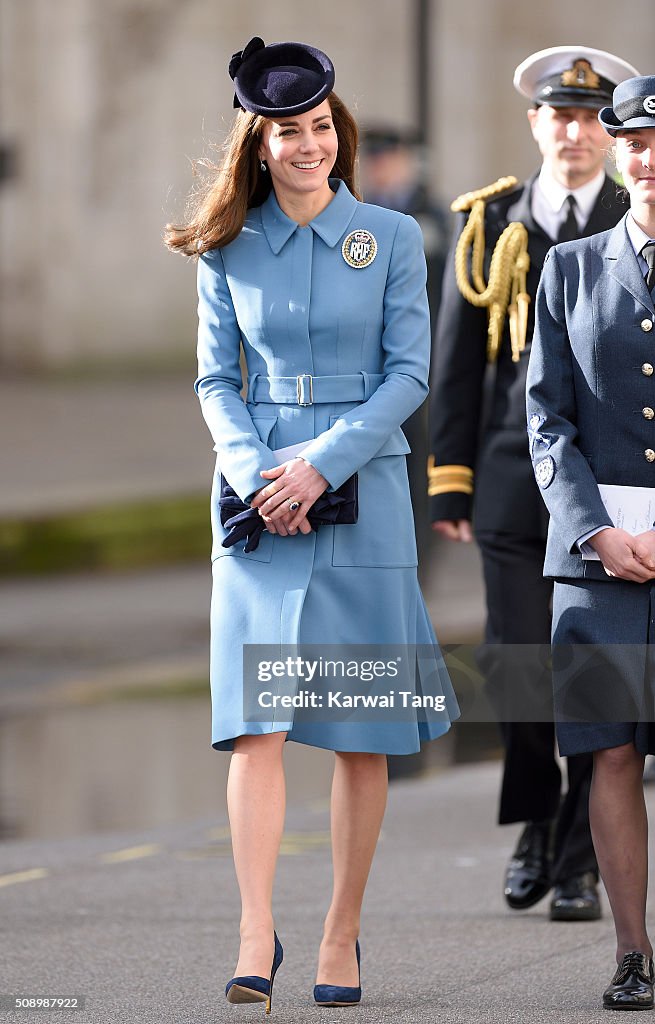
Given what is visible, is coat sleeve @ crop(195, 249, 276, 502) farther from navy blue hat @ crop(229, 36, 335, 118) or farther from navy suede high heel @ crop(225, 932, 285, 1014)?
navy suede high heel @ crop(225, 932, 285, 1014)

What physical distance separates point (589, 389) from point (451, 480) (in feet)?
3.65

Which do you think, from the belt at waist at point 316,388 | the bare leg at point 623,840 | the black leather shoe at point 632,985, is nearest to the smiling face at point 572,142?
the belt at waist at point 316,388

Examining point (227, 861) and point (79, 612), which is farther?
point (79, 612)

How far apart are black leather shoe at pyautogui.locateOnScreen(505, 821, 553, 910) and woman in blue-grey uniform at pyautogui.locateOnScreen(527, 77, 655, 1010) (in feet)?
3.42

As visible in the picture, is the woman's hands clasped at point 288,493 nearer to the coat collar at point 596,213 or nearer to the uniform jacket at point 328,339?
the uniform jacket at point 328,339

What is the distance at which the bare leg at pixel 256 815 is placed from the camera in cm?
427

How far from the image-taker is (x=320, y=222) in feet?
14.7

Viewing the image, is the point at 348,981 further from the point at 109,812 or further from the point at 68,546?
the point at 68,546

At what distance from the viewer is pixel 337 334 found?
175 inches

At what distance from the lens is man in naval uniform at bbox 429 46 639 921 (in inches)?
208

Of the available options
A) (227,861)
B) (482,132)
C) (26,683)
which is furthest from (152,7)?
(227,861)

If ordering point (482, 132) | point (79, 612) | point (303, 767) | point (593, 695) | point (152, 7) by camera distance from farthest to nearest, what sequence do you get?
point (482, 132), point (152, 7), point (79, 612), point (303, 767), point (593, 695)

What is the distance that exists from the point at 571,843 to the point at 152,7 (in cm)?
1733
